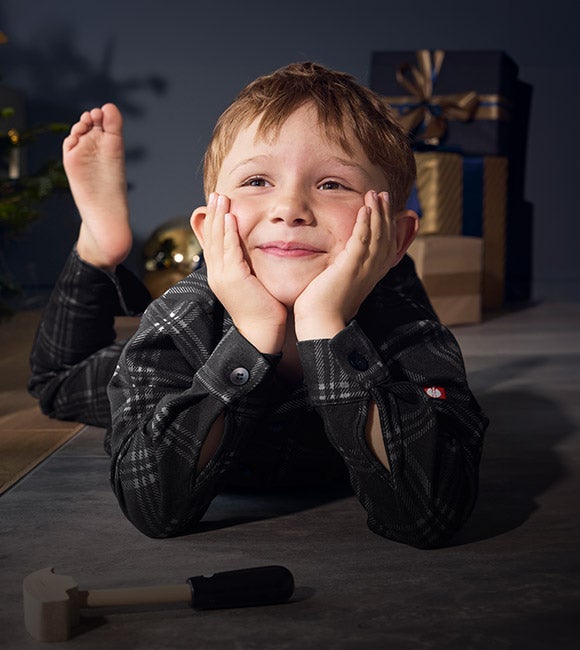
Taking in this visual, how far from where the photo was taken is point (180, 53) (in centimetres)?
335

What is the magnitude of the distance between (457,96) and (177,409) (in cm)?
234

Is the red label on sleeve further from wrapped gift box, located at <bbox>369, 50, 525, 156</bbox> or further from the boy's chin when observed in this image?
wrapped gift box, located at <bbox>369, 50, 525, 156</bbox>

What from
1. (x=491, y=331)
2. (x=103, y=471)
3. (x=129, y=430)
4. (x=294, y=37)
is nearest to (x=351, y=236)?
(x=129, y=430)

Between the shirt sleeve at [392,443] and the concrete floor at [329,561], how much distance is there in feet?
0.10

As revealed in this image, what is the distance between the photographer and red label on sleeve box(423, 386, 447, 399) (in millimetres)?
890

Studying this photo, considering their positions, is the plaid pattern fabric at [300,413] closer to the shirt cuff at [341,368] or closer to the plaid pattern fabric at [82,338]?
the shirt cuff at [341,368]

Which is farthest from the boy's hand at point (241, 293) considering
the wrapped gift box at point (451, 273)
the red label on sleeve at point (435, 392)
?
the wrapped gift box at point (451, 273)

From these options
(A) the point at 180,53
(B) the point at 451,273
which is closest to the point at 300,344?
(B) the point at 451,273

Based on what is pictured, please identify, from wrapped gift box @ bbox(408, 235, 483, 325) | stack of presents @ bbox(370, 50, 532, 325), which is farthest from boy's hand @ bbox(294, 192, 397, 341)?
stack of presents @ bbox(370, 50, 532, 325)

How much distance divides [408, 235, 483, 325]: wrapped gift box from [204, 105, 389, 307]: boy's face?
169 centimetres

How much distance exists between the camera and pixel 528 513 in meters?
0.96

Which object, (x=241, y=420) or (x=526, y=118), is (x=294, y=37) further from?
(x=241, y=420)

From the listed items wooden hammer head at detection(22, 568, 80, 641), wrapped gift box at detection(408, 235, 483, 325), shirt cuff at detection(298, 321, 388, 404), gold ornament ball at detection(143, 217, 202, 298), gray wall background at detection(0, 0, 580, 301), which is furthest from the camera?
gray wall background at detection(0, 0, 580, 301)

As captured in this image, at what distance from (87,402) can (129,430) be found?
0.53 m
